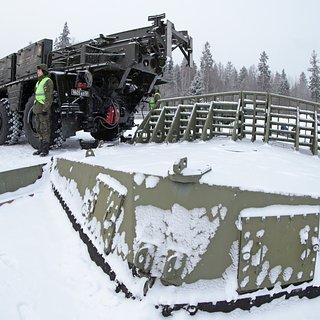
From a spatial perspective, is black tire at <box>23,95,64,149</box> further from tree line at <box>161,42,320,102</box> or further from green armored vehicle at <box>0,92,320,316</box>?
tree line at <box>161,42,320,102</box>

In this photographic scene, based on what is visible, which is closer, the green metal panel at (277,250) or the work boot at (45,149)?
the green metal panel at (277,250)

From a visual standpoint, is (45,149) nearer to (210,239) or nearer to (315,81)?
(210,239)

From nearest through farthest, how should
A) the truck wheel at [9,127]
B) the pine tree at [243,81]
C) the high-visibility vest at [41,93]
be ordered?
1. the high-visibility vest at [41,93]
2. the truck wheel at [9,127]
3. the pine tree at [243,81]

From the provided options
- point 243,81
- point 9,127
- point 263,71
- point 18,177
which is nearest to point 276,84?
point 243,81

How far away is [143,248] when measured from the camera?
2369mm

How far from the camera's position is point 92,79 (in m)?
6.74

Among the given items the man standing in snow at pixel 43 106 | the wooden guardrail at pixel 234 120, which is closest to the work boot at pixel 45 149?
the man standing in snow at pixel 43 106

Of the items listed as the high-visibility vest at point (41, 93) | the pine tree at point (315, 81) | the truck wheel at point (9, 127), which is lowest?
the truck wheel at point (9, 127)

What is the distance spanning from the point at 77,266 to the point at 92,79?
4.42 metres

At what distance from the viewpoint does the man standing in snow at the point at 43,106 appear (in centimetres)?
635

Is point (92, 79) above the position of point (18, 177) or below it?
above

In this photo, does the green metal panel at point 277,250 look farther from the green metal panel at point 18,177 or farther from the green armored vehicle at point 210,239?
the green metal panel at point 18,177

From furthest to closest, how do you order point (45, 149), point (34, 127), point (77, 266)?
point (34, 127) → point (45, 149) → point (77, 266)

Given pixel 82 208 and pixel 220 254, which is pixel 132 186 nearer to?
pixel 220 254
